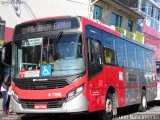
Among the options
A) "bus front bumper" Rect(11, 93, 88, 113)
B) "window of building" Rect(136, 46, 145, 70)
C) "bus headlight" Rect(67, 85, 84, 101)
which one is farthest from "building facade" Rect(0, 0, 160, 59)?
"bus headlight" Rect(67, 85, 84, 101)

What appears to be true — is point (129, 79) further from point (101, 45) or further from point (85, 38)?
point (85, 38)

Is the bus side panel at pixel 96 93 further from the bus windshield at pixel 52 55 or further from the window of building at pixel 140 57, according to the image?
the window of building at pixel 140 57

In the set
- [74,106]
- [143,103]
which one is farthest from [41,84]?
[143,103]

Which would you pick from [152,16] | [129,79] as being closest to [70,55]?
[129,79]

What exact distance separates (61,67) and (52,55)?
473 mm

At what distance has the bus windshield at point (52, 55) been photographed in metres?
11.4

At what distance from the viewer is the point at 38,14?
21.9 meters

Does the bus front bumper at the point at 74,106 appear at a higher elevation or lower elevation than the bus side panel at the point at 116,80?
lower

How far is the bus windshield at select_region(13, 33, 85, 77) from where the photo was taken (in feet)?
37.3

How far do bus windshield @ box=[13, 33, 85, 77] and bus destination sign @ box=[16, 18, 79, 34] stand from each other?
0.29 m

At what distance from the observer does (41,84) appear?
11.5 meters

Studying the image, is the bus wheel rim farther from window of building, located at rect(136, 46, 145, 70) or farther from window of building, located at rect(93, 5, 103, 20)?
window of building, located at rect(93, 5, 103, 20)

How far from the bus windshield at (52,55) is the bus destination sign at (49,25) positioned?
0.29m

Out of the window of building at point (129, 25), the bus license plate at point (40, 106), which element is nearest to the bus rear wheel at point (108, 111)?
the bus license plate at point (40, 106)
